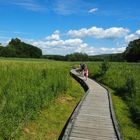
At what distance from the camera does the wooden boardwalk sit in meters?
12.2

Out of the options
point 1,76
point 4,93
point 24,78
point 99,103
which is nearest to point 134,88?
point 99,103

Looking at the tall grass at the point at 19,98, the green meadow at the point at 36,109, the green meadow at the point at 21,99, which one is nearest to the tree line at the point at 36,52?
the green meadow at the point at 36,109

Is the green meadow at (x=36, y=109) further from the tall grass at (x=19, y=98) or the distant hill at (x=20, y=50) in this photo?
the distant hill at (x=20, y=50)

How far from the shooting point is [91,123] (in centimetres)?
1428

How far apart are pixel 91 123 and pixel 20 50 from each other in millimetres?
117419

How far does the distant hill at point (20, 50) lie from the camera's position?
11850cm

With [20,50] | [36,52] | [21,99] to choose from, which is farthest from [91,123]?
[36,52]

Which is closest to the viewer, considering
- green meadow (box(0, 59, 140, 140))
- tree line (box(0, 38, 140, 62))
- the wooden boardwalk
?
green meadow (box(0, 59, 140, 140))

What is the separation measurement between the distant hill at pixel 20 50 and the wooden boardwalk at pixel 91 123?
9996 centimetres

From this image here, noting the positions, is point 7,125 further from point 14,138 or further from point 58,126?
point 58,126

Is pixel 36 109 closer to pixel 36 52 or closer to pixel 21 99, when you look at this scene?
pixel 21 99

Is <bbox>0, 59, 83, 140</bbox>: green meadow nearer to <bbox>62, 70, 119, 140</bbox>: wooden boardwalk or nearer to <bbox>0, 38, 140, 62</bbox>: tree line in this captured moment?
<bbox>62, 70, 119, 140</bbox>: wooden boardwalk

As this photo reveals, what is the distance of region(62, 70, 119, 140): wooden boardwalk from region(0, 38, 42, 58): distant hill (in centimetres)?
9996

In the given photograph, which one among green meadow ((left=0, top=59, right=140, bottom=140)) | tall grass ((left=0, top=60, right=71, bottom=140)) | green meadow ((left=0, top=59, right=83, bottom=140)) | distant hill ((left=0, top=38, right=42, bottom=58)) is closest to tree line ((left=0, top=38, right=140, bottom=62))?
distant hill ((left=0, top=38, right=42, bottom=58))
